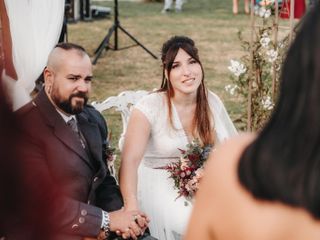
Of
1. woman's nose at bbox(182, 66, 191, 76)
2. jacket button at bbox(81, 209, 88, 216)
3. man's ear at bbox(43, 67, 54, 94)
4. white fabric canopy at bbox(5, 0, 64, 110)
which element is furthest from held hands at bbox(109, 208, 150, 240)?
white fabric canopy at bbox(5, 0, 64, 110)

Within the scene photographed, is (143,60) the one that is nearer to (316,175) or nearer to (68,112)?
(68,112)

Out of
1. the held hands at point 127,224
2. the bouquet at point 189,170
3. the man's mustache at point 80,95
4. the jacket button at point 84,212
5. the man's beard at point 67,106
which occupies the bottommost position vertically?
the held hands at point 127,224

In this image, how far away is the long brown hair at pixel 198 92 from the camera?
148 inches

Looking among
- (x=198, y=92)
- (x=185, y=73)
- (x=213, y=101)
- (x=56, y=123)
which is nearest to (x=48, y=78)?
(x=56, y=123)

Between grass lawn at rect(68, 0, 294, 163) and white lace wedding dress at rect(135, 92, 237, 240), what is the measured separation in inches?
103

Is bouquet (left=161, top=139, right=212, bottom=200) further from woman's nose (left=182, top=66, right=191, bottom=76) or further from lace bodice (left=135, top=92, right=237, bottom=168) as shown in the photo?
woman's nose (left=182, top=66, right=191, bottom=76)

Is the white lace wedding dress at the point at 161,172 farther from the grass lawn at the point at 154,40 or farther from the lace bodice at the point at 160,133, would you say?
the grass lawn at the point at 154,40

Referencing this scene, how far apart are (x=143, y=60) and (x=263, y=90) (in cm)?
566

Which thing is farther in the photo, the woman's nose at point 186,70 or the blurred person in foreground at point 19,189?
the woman's nose at point 186,70

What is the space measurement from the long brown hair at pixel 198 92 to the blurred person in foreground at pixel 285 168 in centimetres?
254

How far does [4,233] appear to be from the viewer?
1349 millimetres

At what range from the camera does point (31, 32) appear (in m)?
5.96

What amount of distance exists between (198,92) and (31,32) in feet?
8.41

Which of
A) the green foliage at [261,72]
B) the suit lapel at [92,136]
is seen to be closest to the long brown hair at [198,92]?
the suit lapel at [92,136]
